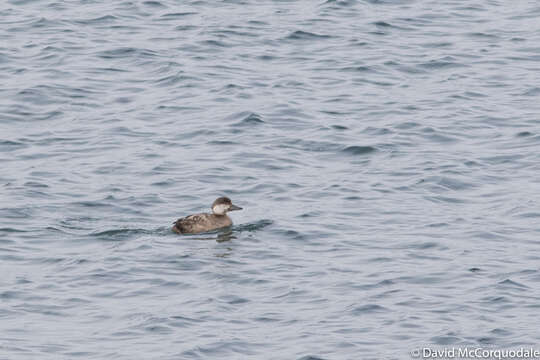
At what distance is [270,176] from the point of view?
25.9m

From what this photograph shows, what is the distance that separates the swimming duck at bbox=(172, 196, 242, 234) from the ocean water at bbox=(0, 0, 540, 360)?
0.57ft

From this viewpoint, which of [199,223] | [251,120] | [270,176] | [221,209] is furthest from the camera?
[251,120]

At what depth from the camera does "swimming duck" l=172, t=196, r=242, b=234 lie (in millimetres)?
22953

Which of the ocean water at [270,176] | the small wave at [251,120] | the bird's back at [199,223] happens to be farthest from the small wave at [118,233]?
the small wave at [251,120]

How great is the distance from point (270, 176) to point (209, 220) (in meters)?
2.77

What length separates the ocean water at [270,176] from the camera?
1881 centimetres

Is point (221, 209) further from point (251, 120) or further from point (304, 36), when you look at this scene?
point (304, 36)

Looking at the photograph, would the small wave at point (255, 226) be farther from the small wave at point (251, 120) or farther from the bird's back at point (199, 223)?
the small wave at point (251, 120)

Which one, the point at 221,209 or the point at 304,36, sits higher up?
the point at 304,36

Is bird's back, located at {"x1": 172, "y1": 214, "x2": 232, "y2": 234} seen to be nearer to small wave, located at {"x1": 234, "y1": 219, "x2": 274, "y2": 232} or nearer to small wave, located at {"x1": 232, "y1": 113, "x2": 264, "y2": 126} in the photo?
small wave, located at {"x1": 234, "y1": 219, "x2": 274, "y2": 232}

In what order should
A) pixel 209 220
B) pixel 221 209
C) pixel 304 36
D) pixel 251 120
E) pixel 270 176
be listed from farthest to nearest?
pixel 304 36
pixel 251 120
pixel 270 176
pixel 221 209
pixel 209 220

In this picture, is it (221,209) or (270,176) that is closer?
(221,209)

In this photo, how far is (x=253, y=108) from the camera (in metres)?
30.0

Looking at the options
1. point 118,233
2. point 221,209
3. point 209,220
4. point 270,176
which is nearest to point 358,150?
point 270,176
